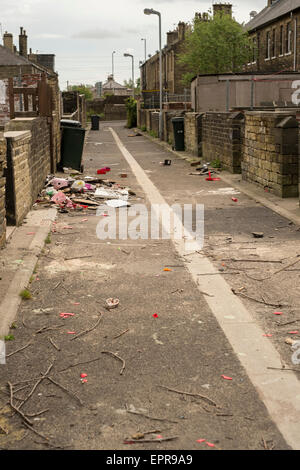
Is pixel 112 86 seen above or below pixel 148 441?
above

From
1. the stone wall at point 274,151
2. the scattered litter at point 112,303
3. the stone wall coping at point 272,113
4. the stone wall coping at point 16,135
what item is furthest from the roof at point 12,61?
the scattered litter at point 112,303

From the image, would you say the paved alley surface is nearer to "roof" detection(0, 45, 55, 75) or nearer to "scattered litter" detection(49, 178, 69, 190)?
"scattered litter" detection(49, 178, 69, 190)

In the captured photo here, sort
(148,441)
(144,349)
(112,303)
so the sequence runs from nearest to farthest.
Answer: (148,441)
(144,349)
(112,303)

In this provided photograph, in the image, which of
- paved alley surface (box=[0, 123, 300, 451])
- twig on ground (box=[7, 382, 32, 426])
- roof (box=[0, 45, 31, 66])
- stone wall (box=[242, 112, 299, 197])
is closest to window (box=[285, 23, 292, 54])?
roof (box=[0, 45, 31, 66])

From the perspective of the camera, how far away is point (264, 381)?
168 inches

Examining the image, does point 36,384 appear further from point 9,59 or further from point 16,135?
point 9,59

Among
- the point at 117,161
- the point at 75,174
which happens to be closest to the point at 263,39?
the point at 117,161

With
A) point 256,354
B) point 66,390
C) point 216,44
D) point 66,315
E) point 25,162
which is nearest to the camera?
point 66,390

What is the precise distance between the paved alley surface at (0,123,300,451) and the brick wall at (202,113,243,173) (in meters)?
8.33

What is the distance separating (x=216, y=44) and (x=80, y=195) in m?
43.9

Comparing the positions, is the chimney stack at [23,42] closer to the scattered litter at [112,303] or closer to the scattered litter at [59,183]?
the scattered litter at [59,183]

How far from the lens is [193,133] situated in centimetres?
2392

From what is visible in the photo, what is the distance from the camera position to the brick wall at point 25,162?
9547 mm

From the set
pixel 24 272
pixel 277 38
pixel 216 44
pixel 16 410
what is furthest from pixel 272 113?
pixel 277 38
